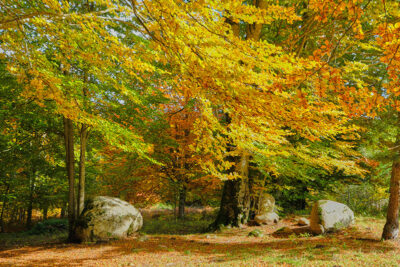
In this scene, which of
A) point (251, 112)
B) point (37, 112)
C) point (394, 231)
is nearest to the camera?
point (251, 112)

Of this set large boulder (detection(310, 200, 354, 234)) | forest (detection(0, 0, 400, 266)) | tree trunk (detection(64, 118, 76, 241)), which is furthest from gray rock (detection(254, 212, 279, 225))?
tree trunk (detection(64, 118, 76, 241))

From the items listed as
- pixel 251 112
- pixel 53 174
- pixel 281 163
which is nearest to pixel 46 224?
pixel 53 174

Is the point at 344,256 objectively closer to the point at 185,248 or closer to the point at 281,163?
the point at 281,163

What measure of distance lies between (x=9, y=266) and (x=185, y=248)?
4.10 metres

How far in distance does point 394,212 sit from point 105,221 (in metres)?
8.71

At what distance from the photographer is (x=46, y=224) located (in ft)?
35.4

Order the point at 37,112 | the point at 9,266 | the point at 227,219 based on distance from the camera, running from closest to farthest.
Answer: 1. the point at 9,266
2. the point at 37,112
3. the point at 227,219

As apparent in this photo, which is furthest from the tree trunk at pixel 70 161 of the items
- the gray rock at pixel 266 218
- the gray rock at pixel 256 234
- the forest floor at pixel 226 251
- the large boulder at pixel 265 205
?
the large boulder at pixel 265 205

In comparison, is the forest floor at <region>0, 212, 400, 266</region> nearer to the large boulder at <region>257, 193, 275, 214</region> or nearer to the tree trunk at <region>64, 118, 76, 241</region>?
the tree trunk at <region>64, 118, 76, 241</region>

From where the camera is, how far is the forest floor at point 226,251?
5062 mm

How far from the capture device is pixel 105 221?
7754mm

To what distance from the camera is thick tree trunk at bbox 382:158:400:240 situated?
21.0 ft

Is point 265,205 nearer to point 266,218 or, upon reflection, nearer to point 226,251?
point 266,218

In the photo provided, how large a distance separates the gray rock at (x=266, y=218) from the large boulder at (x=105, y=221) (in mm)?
4935
